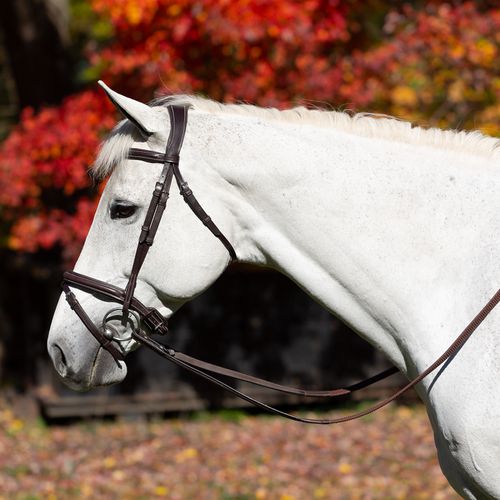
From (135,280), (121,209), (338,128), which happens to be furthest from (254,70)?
(135,280)

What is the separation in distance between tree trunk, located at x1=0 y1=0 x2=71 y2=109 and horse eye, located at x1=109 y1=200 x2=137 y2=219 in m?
5.68

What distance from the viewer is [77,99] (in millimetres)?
6809

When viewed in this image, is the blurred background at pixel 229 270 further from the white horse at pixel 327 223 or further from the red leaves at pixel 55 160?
the white horse at pixel 327 223

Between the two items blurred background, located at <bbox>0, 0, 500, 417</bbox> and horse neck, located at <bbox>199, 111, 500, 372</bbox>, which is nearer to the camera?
horse neck, located at <bbox>199, 111, 500, 372</bbox>

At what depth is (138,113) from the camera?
278 centimetres

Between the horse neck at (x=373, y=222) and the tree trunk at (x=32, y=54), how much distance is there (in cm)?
585

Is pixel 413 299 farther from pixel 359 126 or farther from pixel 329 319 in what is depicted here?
pixel 329 319

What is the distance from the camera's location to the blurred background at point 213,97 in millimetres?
6465

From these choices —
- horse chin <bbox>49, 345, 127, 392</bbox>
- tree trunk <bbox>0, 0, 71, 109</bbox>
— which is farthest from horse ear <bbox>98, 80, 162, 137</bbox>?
tree trunk <bbox>0, 0, 71, 109</bbox>

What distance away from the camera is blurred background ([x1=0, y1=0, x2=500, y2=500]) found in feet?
20.8

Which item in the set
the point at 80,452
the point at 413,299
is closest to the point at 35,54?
the point at 80,452

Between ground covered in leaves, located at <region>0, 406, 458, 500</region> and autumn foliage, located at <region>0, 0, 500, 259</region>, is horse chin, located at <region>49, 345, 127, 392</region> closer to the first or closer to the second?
ground covered in leaves, located at <region>0, 406, 458, 500</region>

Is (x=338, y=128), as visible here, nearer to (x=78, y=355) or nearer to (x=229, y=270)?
(x=78, y=355)

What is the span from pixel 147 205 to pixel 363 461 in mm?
4656
